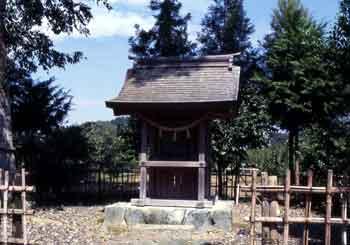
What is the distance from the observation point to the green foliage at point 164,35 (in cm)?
2298

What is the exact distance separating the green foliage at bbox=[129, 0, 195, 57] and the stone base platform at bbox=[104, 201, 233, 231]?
36.3 feet

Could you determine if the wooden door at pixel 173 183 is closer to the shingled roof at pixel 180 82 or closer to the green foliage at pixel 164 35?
the shingled roof at pixel 180 82

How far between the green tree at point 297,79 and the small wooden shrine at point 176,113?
11.4ft

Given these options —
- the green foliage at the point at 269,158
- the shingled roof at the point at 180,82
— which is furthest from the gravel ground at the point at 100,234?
the green foliage at the point at 269,158

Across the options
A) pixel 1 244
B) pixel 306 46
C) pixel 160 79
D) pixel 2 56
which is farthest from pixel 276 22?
pixel 1 244

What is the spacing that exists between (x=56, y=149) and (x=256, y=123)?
24.3 feet

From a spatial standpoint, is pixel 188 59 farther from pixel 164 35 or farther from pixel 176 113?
pixel 164 35

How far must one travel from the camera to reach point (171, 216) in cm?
1301

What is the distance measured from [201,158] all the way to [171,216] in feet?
5.59

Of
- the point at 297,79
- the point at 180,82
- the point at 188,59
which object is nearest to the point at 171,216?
the point at 180,82

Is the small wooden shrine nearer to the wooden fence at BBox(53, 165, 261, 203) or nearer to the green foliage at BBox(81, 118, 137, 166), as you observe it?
the wooden fence at BBox(53, 165, 261, 203)

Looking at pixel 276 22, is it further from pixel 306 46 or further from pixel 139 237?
pixel 139 237

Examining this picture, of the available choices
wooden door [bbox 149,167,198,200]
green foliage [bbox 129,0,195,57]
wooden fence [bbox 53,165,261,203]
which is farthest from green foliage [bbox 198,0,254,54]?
wooden door [bbox 149,167,198,200]

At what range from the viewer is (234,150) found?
19.0 metres
